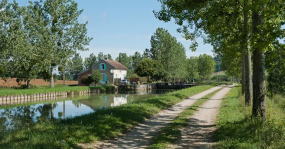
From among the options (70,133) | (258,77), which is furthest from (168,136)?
(258,77)

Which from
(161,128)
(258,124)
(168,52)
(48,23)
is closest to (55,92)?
(48,23)

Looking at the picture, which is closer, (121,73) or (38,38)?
(38,38)

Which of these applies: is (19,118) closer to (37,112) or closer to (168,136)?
(37,112)

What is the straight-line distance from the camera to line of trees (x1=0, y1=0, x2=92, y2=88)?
36562 mm

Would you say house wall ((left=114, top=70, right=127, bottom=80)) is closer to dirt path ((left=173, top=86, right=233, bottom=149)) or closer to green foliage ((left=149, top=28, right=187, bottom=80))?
green foliage ((left=149, top=28, right=187, bottom=80))

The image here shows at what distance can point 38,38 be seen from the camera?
4097 cm

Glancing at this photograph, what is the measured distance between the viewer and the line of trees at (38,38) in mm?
36562

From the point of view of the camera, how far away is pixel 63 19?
139 ft

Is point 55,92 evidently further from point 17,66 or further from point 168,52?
point 168,52

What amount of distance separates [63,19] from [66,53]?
5663 millimetres

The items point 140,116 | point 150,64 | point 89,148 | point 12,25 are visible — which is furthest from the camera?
point 150,64

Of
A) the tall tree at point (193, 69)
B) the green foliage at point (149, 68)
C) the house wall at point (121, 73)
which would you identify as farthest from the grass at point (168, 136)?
the tall tree at point (193, 69)

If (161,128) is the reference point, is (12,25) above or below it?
above

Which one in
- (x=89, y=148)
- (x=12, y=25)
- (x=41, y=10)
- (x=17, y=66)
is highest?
(x=41, y=10)
